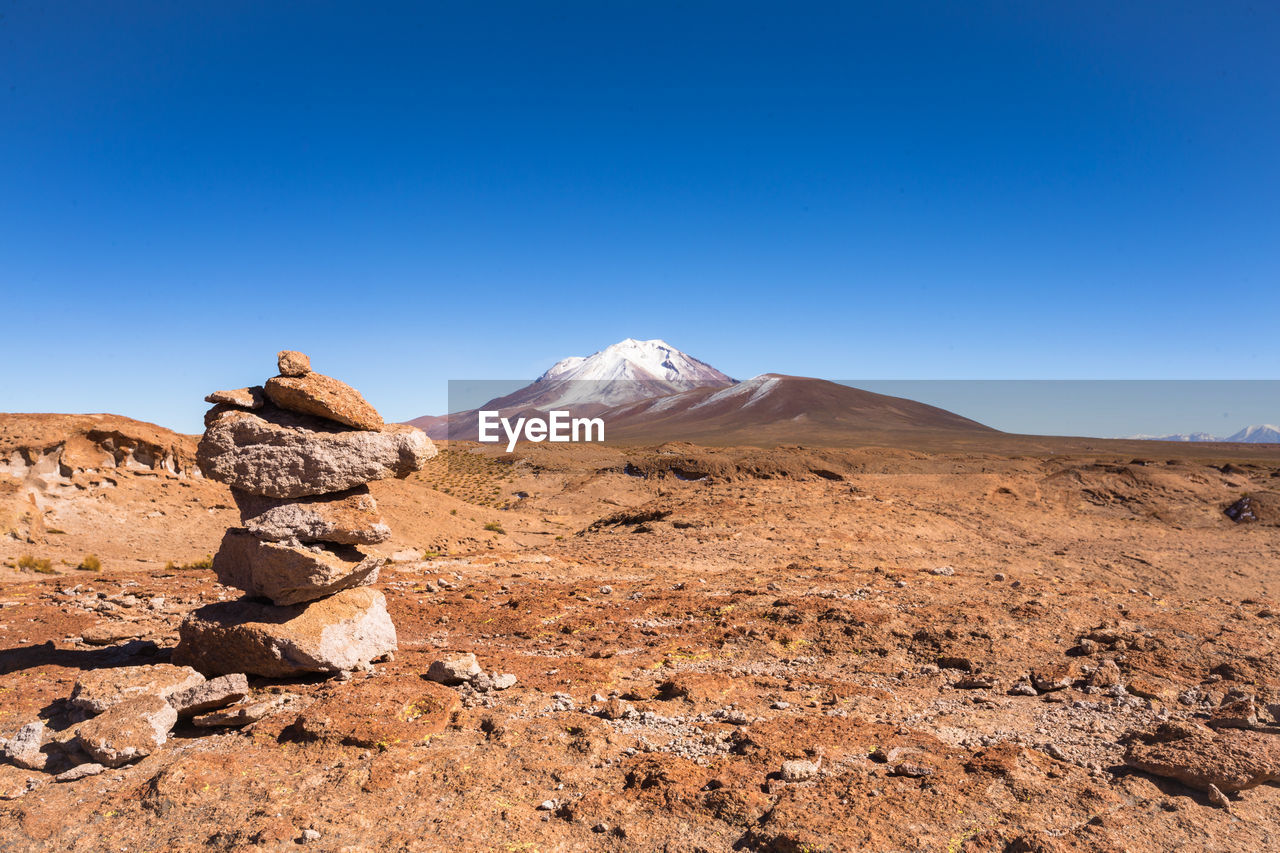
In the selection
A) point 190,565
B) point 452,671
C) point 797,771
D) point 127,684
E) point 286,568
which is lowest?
point 190,565

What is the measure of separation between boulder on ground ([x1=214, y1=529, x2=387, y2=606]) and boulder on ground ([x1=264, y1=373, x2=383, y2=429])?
4.65ft

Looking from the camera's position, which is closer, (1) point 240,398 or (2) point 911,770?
(2) point 911,770

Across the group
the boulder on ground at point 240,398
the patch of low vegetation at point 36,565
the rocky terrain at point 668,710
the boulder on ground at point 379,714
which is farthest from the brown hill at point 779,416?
the boulder on ground at point 379,714

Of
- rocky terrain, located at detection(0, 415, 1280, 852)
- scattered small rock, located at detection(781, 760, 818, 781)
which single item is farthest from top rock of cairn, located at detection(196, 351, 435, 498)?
scattered small rock, located at detection(781, 760, 818, 781)

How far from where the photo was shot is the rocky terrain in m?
4.77

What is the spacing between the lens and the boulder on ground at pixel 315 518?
7.37m

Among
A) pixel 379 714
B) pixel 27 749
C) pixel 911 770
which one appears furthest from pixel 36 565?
pixel 911 770

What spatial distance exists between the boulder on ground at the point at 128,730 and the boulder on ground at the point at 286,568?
1439 millimetres

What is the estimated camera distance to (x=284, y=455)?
7.39 metres

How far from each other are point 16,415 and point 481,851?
20740mm

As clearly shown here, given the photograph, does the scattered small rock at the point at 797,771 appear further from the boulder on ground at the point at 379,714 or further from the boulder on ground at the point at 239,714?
the boulder on ground at the point at 239,714

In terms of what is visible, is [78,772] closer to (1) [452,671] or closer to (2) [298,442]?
(1) [452,671]

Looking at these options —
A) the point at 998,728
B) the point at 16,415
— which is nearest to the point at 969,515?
the point at 998,728

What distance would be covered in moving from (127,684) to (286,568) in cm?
159
